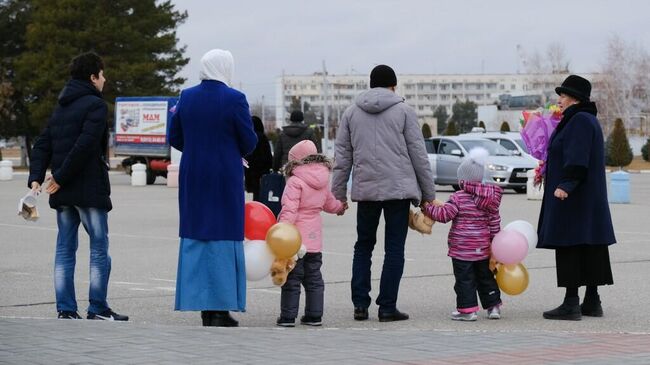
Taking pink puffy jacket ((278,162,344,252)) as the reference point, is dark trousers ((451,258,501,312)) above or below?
below

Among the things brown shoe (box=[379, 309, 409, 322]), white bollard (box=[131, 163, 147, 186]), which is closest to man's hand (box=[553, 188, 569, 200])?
brown shoe (box=[379, 309, 409, 322])

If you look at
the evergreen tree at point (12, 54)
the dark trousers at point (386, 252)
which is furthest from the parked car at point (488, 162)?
the evergreen tree at point (12, 54)

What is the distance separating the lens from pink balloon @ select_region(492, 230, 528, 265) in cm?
997

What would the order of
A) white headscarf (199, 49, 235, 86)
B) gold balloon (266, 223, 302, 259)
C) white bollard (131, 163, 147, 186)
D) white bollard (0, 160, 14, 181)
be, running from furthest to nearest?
1. white bollard (0, 160, 14, 181)
2. white bollard (131, 163, 147, 186)
3. gold balloon (266, 223, 302, 259)
4. white headscarf (199, 49, 235, 86)

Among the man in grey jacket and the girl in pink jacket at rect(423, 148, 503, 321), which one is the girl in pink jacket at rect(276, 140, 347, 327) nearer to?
the man in grey jacket

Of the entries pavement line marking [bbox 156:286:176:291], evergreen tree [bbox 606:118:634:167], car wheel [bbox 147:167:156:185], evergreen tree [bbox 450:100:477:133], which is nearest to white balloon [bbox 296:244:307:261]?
pavement line marking [bbox 156:286:176:291]

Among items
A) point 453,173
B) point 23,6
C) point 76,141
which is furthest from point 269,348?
point 23,6

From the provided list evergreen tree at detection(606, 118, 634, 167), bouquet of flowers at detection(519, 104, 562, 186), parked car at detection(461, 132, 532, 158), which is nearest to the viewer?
bouquet of flowers at detection(519, 104, 562, 186)

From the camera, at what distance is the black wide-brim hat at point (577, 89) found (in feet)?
33.1

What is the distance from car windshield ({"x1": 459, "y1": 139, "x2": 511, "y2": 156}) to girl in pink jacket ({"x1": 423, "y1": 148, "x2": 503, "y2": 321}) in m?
24.4

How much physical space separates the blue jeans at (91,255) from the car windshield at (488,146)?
83.1 feet

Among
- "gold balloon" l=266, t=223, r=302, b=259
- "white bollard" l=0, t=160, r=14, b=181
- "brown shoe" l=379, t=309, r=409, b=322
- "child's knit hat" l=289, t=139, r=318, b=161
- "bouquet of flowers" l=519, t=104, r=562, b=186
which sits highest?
"bouquet of flowers" l=519, t=104, r=562, b=186

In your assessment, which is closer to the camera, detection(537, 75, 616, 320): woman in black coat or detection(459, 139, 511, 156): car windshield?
detection(537, 75, 616, 320): woman in black coat

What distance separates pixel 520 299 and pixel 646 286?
148 cm
